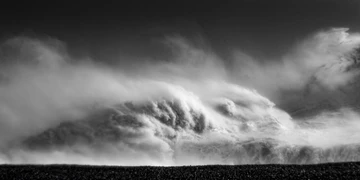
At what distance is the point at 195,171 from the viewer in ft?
101

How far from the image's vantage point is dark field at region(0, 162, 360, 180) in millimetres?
29344

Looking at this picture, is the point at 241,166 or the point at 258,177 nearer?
the point at 258,177

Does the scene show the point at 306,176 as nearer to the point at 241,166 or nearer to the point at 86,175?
the point at 241,166

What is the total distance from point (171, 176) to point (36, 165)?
1562cm

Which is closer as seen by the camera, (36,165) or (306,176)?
(306,176)

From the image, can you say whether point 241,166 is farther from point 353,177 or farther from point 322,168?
point 353,177

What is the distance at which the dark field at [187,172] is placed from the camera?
96.3ft

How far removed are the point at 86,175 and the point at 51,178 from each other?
3380 millimetres

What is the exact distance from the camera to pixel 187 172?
30516 millimetres

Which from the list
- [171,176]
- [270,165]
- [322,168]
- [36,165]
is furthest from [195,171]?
[36,165]

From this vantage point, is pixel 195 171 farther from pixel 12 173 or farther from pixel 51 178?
pixel 12 173

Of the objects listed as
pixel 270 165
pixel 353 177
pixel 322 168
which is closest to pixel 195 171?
pixel 270 165

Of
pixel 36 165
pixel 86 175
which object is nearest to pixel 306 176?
pixel 86 175

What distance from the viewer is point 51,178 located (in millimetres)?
29203
